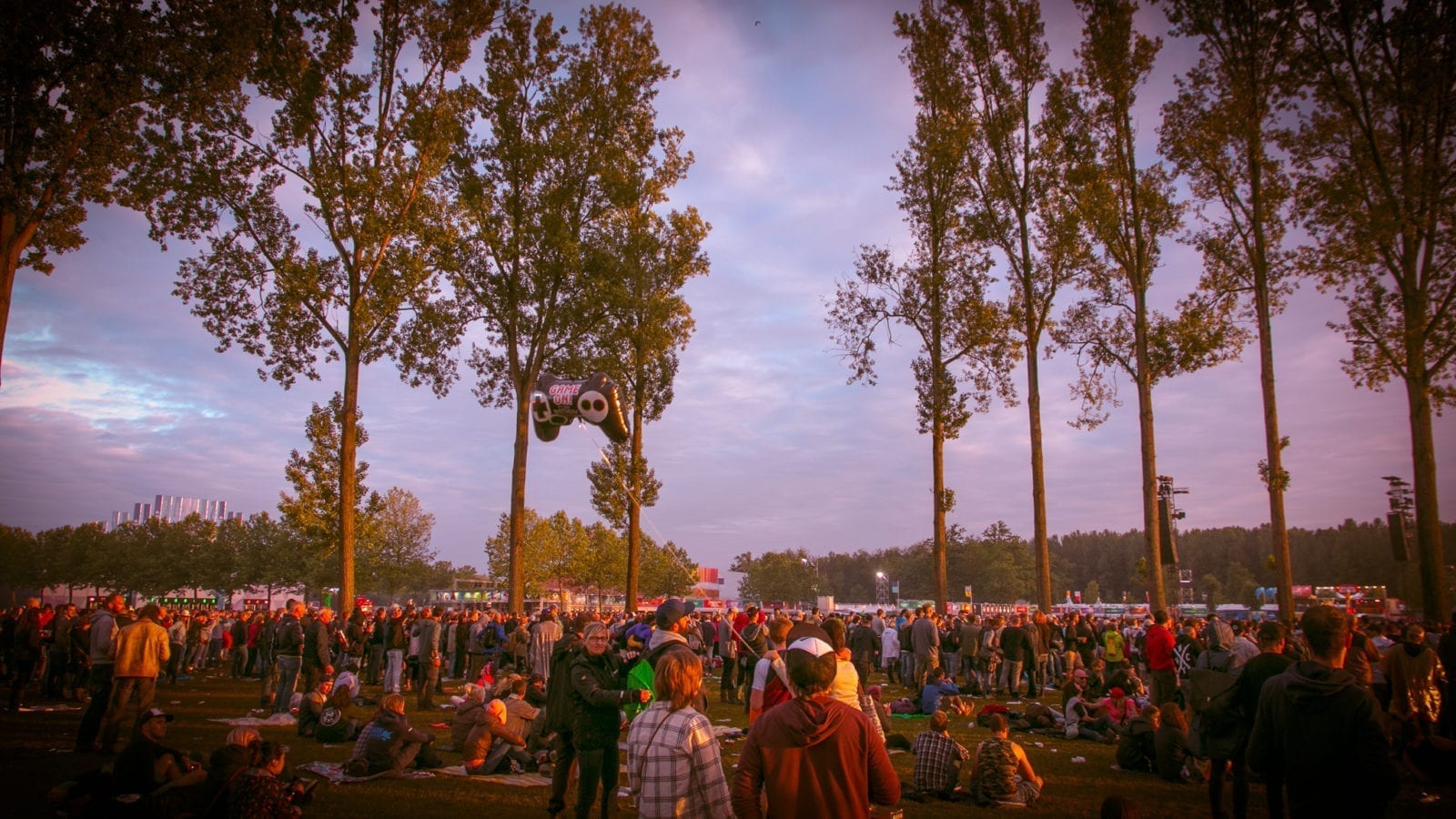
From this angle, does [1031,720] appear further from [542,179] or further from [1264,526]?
[1264,526]

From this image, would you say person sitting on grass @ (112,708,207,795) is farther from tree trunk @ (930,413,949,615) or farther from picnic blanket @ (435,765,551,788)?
tree trunk @ (930,413,949,615)

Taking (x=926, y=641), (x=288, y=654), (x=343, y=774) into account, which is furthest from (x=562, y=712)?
(x=926, y=641)

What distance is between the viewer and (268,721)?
11.3 m

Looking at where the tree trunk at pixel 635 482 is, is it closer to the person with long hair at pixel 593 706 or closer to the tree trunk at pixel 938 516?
the tree trunk at pixel 938 516

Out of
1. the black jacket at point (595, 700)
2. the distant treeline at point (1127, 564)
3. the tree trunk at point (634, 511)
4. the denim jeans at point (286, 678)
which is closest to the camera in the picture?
the black jacket at point (595, 700)

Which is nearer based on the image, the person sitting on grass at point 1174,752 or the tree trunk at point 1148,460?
the person sitting on grass at point 1174,752

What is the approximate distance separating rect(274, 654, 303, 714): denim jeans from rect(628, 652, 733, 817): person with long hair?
409 inches

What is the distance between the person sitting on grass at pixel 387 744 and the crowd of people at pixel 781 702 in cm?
2

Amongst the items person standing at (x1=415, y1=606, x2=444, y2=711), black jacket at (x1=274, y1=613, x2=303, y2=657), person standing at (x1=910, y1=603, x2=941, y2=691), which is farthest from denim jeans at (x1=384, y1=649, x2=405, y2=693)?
person standing at (x1=910, y1=603, x2=941, y2=691)

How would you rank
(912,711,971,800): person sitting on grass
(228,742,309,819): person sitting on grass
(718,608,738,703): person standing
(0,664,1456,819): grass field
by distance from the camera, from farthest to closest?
(718,608,738,703): person standing < (912,711,971,800): person sitting on grass < (0,664,1456,819): grass field < (228,742,309,819): person sitting on grass

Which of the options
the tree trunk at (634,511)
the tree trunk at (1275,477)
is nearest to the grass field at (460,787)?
the tree trunk at (1275,477)

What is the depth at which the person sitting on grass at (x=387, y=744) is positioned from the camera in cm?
790

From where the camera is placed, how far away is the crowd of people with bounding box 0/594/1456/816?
351 cm

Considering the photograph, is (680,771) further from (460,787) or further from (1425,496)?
(1425,496)
